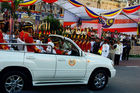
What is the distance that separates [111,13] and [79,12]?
5.99 meters

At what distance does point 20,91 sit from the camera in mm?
5418

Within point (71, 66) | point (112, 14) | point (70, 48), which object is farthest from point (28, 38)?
point (112, 14)

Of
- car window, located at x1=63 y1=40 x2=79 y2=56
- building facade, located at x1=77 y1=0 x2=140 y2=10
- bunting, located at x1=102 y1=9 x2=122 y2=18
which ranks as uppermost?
building facade, located at x1=77 y1=0 x2=140 y2=10

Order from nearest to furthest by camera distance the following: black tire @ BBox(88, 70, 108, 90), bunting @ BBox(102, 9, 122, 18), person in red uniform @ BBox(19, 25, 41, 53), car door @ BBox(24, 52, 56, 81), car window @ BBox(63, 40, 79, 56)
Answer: car door @ BBox(24, 52, 56, 81) < person in red uniform @ BBox(19, 25, 41, 53) < car window @ BBox(63, 40, 79, 56) < black tire @ BBox(88, 70, 108, 90) < bunting @ BBox(102, 9, 122, 18)

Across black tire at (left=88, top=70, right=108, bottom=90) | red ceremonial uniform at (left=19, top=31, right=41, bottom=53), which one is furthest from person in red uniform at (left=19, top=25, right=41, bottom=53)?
black tire at (left=88, top=70, right=108, bottom=90)

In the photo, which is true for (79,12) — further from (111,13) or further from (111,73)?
(111,73)

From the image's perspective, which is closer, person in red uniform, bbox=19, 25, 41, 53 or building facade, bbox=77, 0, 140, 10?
Result: person in red uniform, bbox=19, 25, 41, 53

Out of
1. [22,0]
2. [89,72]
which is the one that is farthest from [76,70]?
[22,0]

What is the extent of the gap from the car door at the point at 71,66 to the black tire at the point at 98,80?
1.41ft

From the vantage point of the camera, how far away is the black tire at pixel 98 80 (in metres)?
6.18

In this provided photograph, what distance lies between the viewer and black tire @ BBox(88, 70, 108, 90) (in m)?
6.18

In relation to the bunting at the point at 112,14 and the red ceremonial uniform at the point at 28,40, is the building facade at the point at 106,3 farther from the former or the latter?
the red ceremonial uniform at the point at 28,40

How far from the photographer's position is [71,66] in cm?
573

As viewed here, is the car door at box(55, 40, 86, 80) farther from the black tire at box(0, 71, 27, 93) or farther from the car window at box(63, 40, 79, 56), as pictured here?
the black tire at box(0, 71, 27, 93)
